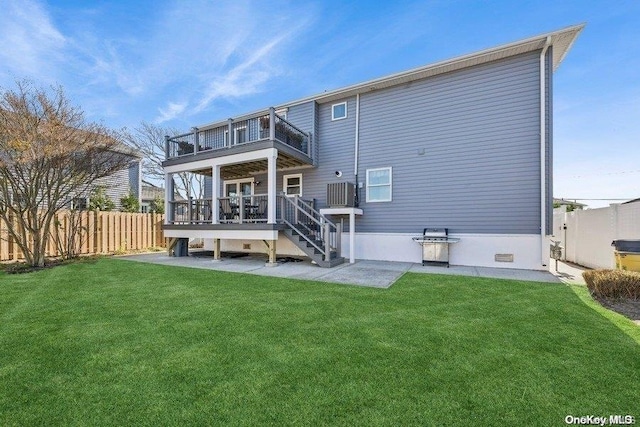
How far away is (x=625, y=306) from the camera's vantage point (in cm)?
453

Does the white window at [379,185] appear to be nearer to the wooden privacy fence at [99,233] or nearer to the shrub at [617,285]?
the shrub at [617,285]

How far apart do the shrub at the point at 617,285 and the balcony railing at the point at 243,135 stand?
846 cm

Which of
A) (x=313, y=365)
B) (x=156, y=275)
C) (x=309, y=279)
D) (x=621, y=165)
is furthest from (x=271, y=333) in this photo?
(x=621, y=165)

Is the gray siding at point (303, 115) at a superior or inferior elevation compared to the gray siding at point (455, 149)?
superior

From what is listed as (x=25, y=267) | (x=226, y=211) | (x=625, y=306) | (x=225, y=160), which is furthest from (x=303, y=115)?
(x=625, y=306)

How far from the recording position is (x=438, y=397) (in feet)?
7.07

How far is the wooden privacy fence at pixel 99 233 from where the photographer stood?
960 centimetres

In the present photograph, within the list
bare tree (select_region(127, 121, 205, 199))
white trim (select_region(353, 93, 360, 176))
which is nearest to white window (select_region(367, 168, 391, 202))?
white trim (select_region(353, 93, 360, 176))

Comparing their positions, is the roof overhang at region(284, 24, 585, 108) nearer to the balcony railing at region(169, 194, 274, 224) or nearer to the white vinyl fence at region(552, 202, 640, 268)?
the white vinyl fence at region(552, 202, 640, 268)

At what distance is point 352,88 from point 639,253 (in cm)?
909

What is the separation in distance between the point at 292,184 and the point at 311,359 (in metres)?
9.79

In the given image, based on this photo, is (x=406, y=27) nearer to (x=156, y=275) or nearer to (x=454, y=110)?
(x=454, y=110)

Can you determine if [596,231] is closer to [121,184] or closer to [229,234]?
[229,234]

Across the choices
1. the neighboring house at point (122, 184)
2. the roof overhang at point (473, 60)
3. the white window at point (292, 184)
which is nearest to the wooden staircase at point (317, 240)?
the white window at point (292, 184)
